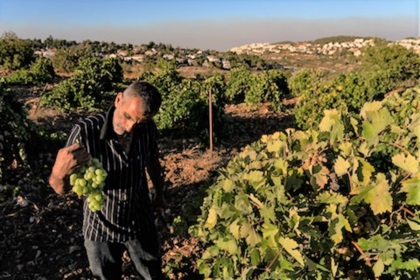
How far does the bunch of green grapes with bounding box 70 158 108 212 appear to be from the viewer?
6.68 feet

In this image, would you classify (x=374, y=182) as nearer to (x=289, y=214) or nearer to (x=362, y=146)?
(x=362, y=146)

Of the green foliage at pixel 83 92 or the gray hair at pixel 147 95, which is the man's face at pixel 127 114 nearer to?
the gray hair at pixel 147 95

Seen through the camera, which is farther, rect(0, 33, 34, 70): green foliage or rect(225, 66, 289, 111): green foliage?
rect(0, 33, 34, 70): green foliage

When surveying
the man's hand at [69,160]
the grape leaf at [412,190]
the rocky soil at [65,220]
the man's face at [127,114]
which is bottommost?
the rocky soil at [65,220]

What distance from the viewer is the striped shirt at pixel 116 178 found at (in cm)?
247

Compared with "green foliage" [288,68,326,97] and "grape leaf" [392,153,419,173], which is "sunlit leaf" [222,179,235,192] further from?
"green foliage" [288,68,326,97]

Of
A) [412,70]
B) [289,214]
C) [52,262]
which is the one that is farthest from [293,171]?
[412,70]

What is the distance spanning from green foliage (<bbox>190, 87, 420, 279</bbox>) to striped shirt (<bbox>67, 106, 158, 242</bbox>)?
53cm

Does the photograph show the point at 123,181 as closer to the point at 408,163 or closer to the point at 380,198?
the point at 380,198

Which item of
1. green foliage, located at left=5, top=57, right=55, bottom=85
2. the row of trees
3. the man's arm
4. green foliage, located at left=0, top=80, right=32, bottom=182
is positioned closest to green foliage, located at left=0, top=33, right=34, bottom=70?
the row of trees

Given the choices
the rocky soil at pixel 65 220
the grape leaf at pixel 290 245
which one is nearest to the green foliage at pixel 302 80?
the rocky soil at pixel 65 220

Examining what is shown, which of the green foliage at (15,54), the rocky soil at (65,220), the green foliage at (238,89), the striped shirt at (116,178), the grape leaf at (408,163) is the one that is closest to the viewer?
the grape leaf at (408,163)

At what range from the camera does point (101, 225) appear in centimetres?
262

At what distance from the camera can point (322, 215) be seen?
195 centimetres
